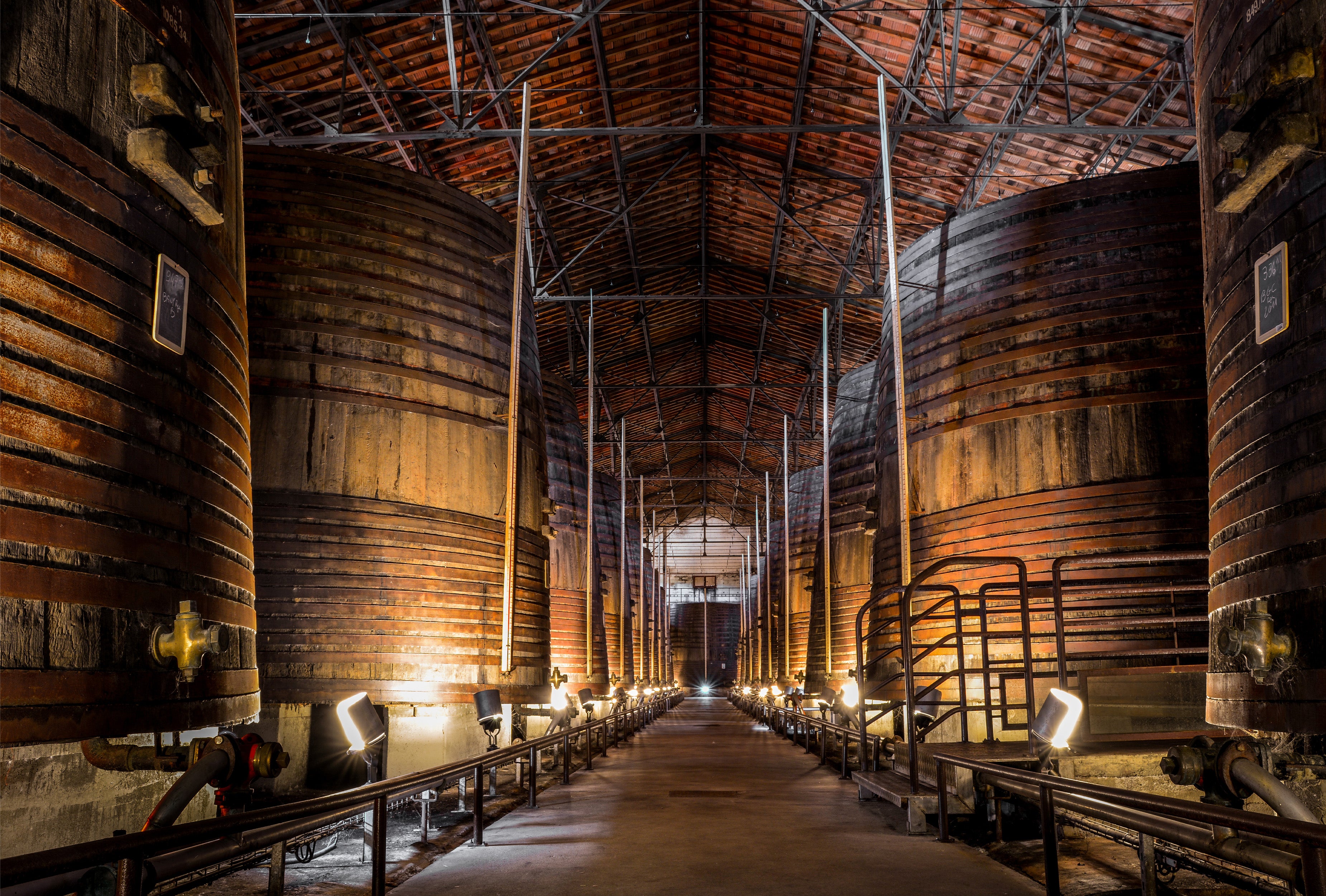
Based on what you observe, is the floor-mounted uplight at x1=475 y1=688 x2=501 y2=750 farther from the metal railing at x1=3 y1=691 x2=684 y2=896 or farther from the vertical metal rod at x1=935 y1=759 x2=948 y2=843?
the vertical metal rod at x1=935 y1=759 x2=948 y2=843

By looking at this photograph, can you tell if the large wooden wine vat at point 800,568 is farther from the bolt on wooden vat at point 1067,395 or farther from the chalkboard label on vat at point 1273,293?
the chalkboard label on vat at point 1273,293

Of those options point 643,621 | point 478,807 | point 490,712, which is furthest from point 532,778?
point 643,621

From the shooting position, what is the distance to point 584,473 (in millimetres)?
21047

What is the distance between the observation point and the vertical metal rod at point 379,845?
13.9 feet

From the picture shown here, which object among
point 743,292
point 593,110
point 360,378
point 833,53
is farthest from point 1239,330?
point 743,292

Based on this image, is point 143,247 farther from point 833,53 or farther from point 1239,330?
point 833,53

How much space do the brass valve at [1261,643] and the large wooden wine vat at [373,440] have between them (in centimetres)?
641

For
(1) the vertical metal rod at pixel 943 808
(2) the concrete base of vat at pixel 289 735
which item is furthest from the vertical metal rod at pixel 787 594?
(1) the vertical metal rod at pixel 943 808

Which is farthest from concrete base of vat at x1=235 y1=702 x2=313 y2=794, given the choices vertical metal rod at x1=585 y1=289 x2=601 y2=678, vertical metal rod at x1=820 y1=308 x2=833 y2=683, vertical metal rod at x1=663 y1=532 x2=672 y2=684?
vertical metal rod at x1=663 y1=532 x2=672 y2=684

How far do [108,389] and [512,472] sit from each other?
5814 millimetres

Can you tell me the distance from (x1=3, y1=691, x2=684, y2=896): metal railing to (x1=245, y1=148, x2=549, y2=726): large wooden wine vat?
2102mm

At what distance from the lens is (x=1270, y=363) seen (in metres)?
3.82

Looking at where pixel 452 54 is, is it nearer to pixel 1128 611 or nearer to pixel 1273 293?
pixel 1128 611

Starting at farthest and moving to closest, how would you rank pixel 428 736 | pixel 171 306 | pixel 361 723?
pixel 428 736 < pixel 361 723 < pixel 171 306
